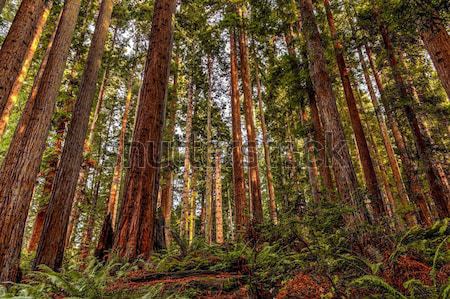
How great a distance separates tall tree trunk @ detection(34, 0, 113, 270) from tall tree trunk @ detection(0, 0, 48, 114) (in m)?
1.36

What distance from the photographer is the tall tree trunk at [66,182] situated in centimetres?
512

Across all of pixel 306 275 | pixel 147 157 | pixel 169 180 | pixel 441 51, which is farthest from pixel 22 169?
pixel 169 180

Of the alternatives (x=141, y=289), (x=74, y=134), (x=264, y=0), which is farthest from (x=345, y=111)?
(x=141, y=289)

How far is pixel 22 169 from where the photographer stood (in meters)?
4.66

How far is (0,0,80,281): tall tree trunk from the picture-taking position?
163 inches

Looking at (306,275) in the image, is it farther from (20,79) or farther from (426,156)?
(20,79)

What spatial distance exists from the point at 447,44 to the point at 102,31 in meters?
8.30

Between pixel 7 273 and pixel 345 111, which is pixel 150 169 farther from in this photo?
pixel 345 111

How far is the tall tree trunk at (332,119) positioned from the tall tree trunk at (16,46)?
6110 millimetres

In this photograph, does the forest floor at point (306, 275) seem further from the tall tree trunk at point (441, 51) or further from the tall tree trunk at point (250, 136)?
the tall tree trunk at point (250, 136)

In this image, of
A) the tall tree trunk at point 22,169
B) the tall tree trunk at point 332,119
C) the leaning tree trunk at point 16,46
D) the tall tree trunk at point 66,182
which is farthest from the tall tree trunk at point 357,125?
the leaning tree trunk at point 16,46

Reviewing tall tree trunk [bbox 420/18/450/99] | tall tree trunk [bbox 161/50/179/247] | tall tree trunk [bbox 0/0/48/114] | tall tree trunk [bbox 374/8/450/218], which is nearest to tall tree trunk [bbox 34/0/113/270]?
tall tree trunk [bbox 0/0/48/114]

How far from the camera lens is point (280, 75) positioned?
11.2 m

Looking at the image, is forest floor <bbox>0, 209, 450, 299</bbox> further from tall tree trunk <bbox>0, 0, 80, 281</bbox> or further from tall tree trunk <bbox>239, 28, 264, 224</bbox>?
tall tree trunk <bbox>239, 28, 264, 224</bbox>
